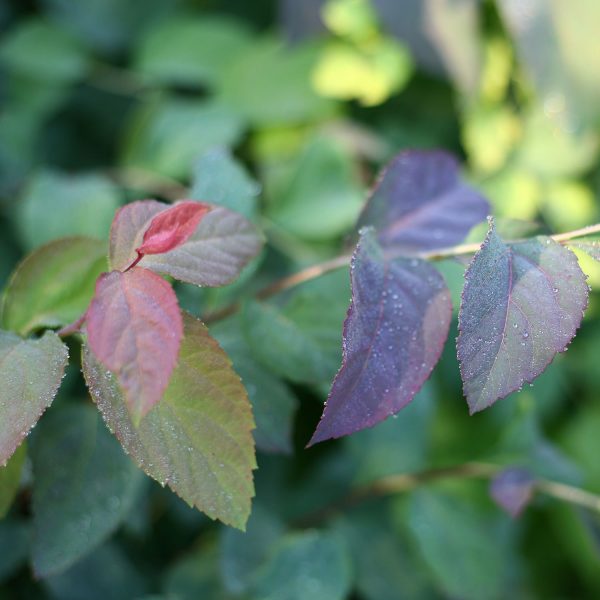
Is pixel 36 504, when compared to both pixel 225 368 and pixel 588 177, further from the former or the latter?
pixel 588 177

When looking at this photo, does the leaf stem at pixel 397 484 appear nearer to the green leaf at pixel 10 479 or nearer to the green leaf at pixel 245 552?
the green leaf at pixel 245 552

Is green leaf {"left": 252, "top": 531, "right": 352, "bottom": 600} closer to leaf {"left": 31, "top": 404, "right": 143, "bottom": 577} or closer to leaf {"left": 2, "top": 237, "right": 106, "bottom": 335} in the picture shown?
leaf {"left": 31, "top": 404, "right": 143, "bottom": 577}

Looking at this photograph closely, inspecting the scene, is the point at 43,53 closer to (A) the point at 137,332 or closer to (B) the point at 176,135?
(B) the point at 176,135

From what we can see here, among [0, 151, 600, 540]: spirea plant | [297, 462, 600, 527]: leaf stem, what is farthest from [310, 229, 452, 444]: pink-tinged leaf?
[297, 462, 600, 527]: leaf stem

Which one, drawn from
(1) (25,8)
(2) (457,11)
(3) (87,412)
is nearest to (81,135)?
(1) (25,8)

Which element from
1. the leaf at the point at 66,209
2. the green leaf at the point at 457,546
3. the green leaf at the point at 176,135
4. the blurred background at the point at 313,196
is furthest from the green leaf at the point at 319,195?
the green leaf at the point at 457,546
